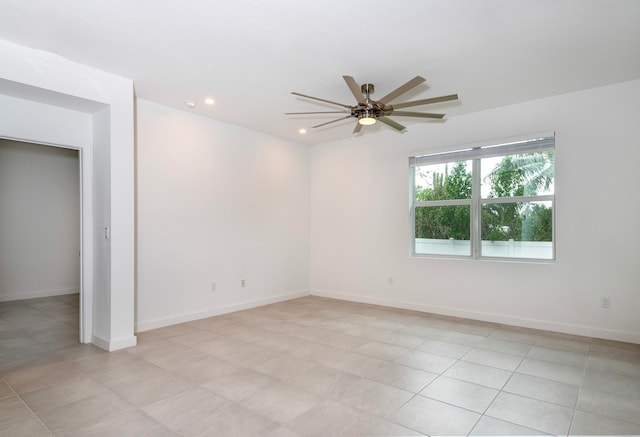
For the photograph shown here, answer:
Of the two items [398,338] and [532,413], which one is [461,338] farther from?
[532,413]

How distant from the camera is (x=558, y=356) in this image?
3.41m

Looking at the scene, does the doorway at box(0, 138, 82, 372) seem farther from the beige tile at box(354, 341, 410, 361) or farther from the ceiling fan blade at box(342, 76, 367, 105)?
the ceiling fan blade at box(342, 76, 367, 105)

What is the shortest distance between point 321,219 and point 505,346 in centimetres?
358

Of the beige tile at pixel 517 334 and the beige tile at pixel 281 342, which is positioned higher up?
the beige tile at pixel 281 342

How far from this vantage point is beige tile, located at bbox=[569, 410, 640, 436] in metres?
2.15

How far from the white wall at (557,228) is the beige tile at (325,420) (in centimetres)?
304

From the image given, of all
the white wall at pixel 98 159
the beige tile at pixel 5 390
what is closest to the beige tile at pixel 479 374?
the white wall at pixel 98 159

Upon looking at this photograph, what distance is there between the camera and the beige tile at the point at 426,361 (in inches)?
123

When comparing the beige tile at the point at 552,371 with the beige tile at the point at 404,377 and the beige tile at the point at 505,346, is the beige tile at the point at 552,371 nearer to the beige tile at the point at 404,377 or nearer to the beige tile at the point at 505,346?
the beige tile at the point at 505,346

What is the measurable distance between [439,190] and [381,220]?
1002 millimetres

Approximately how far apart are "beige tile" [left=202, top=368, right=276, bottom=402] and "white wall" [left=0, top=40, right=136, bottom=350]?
139cm

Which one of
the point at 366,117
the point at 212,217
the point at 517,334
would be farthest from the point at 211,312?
the point at 517,334

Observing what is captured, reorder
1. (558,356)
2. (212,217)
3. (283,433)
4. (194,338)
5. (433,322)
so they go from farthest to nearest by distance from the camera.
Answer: (212,217) < (433,322) < (194,338) < (558,356) < (283,433)

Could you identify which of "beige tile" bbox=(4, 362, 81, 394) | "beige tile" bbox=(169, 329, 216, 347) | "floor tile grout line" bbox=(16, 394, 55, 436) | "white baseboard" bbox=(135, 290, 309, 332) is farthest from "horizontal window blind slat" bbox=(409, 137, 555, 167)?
"floor tile grout line" bbox=(16, 394, 55, 436)
